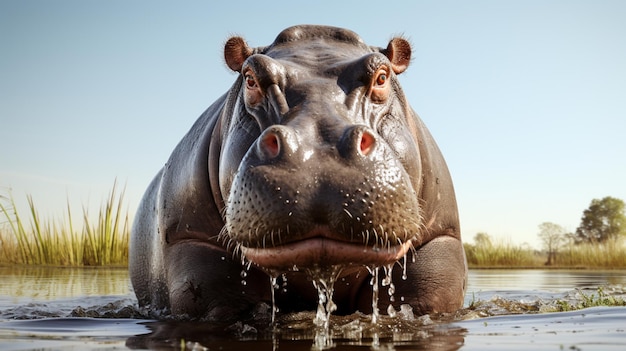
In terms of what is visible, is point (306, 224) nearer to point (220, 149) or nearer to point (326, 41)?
point (220, 149)

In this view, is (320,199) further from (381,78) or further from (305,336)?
(381,78)

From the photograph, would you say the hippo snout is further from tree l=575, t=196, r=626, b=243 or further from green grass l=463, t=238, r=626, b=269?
tree l=575, t=196, r=626, b=243

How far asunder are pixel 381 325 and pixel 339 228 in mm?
1096

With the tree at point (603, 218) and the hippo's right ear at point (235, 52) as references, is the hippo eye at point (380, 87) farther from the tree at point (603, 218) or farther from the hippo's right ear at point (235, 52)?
the tree at point (603, 218)

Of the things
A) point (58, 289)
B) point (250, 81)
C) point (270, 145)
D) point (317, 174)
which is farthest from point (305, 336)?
point (58, 289)

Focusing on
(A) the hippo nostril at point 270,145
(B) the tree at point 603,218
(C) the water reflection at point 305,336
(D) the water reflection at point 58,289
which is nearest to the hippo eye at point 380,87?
(A) the hippo nostril at point 270,145

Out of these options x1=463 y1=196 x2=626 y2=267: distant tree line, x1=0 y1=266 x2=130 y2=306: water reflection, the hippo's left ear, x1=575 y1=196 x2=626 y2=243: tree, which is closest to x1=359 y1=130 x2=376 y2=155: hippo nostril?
the hippo's left ear

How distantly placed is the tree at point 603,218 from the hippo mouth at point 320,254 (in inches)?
1608

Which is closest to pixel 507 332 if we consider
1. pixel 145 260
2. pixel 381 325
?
pixel 381 325

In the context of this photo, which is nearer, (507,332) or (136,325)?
(507,332)

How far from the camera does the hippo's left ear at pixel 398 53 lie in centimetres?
523

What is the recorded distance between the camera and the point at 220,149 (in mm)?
5070

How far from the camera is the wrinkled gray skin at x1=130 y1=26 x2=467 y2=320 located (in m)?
3.48

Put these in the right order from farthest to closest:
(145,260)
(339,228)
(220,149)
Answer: (145,260)
(220,149)
(339,228)
